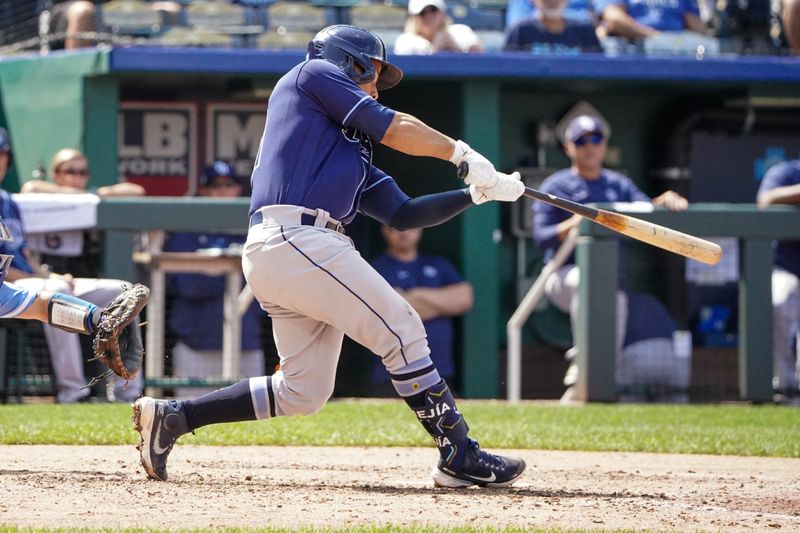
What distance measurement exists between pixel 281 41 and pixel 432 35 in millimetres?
1220

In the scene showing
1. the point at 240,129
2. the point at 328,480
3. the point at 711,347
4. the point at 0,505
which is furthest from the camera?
the point at 240,129

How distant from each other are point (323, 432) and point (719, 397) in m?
3.50

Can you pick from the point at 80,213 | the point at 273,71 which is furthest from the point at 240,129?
the point at 80,213

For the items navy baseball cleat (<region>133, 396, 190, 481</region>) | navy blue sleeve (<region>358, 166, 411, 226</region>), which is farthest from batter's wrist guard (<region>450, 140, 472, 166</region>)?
navy baseball cleat (<region>133, 396, 190, 481</region>)

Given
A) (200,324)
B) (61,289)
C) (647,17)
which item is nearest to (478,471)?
(61,289)

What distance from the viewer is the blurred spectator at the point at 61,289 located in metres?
8.27

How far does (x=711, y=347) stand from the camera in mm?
10375

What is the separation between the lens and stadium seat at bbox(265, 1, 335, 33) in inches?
464

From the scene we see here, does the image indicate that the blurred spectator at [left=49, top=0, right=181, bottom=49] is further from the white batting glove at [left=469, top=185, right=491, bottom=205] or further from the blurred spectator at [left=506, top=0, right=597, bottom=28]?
the white batting glove at [left=469, top=185, right=491, bottom=205]

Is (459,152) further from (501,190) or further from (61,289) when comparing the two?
(61,289)

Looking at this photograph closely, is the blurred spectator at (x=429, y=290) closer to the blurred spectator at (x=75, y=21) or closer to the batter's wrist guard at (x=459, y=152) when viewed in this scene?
the blurred spectator at (x=75, y=21)

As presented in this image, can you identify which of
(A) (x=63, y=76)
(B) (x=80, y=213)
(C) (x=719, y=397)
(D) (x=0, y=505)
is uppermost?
(A) (x=63, y=76)

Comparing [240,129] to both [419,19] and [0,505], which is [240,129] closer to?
[419,19]

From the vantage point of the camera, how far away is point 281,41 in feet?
36.3
